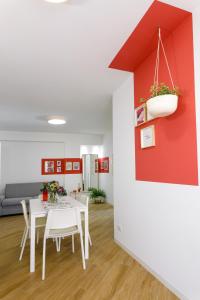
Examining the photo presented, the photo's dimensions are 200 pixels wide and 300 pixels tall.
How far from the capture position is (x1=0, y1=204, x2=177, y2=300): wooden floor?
1916 millimetres

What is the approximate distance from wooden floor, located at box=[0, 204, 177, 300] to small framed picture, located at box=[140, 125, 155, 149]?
1478 millimetres

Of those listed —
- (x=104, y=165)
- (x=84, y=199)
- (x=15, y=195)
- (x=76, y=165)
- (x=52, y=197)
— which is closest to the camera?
(x=52, y=197)

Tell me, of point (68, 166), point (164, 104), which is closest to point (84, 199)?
point (164, 104)

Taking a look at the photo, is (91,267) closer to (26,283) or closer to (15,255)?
(26,283)

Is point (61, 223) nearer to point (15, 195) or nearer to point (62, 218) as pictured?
point (62, 218)

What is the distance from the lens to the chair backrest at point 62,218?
91.6 inches

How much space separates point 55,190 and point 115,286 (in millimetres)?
1564

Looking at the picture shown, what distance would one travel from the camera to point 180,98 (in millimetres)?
1821

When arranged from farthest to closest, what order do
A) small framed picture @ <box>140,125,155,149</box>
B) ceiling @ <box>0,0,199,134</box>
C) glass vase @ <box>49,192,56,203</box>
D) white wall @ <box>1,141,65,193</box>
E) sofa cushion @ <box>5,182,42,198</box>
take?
white wall @ <box>1,141,65,193</box>, sofa cushion @ <box>5,182,42,198</box>, glass vase @ <box>49,192,56,203</box>, small framed picture @ <box>140,125,155,149</box>, ceiling @ <box>0,0,199,134</box>

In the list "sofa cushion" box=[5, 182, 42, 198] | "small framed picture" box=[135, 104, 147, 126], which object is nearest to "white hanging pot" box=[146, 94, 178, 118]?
"small framed picture" box=[135, 104, 147, 126]

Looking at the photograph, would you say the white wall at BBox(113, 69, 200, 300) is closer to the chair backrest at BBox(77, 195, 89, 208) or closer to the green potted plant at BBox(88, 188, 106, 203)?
the chair backrest at BBox(77, 195, 89, 208)

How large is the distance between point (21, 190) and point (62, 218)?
3947mm

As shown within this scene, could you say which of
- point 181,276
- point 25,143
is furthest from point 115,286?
point 25,143

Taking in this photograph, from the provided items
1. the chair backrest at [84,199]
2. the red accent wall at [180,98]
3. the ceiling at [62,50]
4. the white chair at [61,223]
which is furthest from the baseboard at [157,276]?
the ceiling at [62,50]
